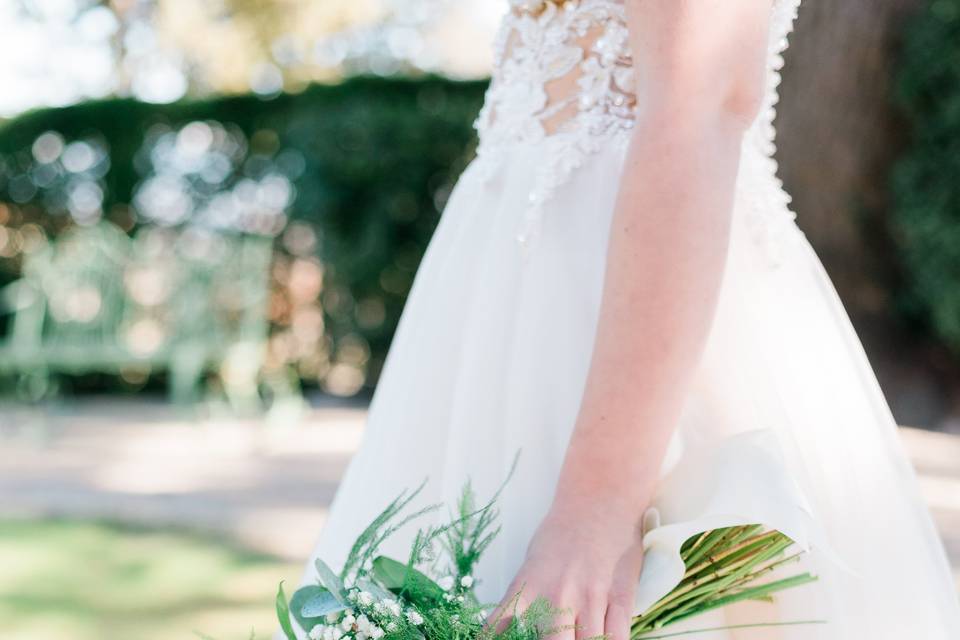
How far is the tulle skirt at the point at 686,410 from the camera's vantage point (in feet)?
2.80

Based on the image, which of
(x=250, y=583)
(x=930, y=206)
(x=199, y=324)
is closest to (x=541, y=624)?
(x=250, y=583)

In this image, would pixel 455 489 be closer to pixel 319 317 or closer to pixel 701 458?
pixel 701 458

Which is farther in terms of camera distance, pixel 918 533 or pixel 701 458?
pixel 918 533

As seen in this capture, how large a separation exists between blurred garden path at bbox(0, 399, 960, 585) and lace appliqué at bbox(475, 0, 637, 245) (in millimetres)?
3088

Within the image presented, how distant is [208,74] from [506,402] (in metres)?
20.2

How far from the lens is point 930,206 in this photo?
5.67 meters

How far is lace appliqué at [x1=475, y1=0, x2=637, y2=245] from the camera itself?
0.97 metres

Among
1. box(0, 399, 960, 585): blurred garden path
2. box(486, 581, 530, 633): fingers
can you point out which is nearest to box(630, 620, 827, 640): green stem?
box(486, 581, 530, 633): fingers

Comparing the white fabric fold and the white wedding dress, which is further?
the white wedding dress

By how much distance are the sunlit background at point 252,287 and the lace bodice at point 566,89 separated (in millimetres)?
2365

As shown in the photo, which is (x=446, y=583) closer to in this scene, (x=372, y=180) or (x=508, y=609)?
(x=508, y=609)

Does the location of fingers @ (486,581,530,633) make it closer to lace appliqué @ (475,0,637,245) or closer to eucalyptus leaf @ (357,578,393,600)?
eucalyptus leaf @ (357,578,393,600)

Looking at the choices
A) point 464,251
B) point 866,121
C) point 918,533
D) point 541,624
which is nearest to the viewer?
point 541,624

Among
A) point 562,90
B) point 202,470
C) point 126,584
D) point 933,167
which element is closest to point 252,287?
point 202,470
